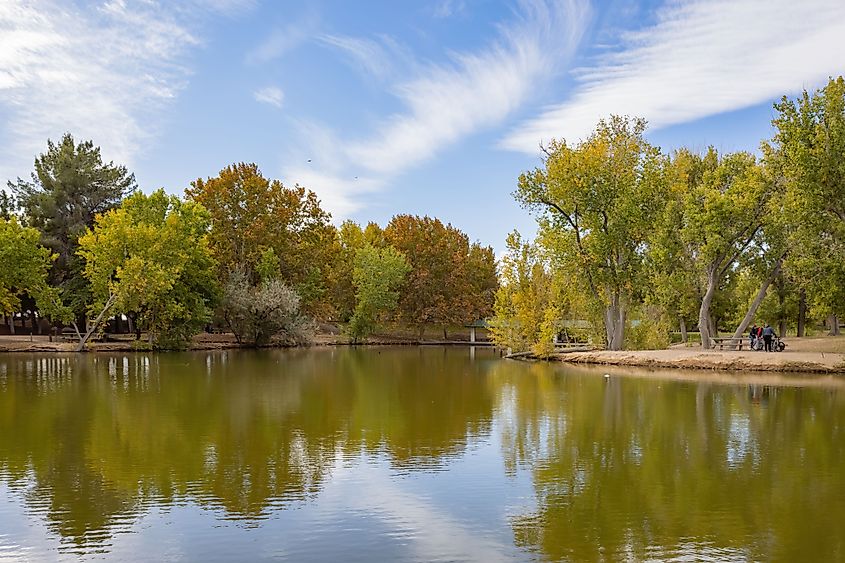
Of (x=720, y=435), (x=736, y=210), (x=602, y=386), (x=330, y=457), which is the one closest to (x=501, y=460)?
(x=330, y=457)

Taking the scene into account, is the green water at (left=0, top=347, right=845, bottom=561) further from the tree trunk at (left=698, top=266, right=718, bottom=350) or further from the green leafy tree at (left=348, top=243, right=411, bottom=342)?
the green leafy tree at (left=348, top=243, right=411, bottom=342)

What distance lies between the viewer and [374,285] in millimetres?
69938

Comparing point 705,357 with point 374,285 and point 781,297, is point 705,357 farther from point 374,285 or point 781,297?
point 374,285

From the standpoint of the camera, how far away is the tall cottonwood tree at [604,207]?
132ft

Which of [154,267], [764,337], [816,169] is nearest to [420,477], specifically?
[816,169]

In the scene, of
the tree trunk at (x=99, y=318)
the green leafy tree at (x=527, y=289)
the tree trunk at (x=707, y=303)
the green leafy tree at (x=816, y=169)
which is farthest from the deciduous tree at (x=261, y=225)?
the green leafy tree at (x=816, y=169)

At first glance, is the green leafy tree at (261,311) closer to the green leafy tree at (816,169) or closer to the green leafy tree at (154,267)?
the green leafy tree at (154,267)

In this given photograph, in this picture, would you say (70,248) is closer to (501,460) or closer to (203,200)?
(203,200)

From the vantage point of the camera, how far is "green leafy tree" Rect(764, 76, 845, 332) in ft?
98.1

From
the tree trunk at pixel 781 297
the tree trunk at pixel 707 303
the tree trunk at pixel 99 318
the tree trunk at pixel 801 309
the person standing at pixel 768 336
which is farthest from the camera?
the tree trunk at pixel 801 309

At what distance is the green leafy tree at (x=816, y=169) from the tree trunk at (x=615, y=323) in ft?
35.4

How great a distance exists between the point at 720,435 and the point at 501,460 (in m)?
5.53

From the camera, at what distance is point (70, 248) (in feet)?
188

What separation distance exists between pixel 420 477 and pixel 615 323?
33095 mm
